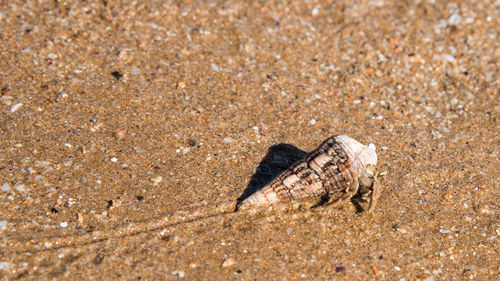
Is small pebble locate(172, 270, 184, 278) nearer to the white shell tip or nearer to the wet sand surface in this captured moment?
the wet sand surface

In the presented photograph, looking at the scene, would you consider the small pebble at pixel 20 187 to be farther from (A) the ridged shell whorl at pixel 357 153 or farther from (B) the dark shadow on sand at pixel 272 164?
(A) the ridged shell whorl at pixel 357 153

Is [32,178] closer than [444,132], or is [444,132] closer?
[32,178]

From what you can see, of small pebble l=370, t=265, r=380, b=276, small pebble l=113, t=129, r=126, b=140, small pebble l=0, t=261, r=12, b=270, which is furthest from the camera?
small pebble l=113, t=129, r=126, b=140

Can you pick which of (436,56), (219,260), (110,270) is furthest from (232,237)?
(436,56)

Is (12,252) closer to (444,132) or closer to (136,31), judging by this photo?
(136,31)

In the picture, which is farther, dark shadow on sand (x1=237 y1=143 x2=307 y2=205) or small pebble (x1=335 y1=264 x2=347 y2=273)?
dark shadow on sand (x1=237 y1=143 x2=307 y2=205)

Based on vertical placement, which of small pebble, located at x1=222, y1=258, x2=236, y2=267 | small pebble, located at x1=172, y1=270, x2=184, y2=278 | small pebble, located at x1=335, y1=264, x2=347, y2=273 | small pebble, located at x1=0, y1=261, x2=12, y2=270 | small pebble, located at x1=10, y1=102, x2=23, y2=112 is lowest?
small pebble, located at x1=335, y1=264, x2=347, y2=273

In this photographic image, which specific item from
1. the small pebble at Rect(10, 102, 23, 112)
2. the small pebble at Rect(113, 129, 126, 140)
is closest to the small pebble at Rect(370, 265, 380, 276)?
the small pebble at Rect(113, 129, 126, 140)
